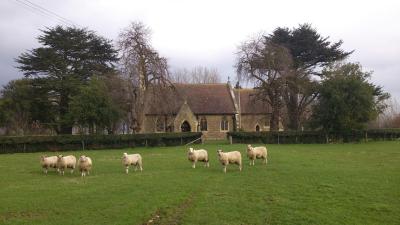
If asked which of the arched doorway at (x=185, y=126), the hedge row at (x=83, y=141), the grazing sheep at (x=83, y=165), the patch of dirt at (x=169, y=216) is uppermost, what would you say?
the arched doorway at (x=185, y=126)

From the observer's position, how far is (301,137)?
181 feet

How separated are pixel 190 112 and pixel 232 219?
54763 millimetres

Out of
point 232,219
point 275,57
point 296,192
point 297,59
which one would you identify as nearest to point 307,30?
point 297,59

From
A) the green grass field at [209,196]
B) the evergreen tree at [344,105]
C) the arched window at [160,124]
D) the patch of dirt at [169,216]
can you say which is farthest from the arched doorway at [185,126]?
the patch of dirt at [169,216]

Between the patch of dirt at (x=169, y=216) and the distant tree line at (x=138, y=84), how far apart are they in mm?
40239

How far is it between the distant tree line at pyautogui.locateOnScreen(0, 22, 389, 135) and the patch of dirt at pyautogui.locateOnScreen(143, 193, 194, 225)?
40.2 meters

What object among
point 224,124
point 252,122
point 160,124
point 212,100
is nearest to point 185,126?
point 160,124

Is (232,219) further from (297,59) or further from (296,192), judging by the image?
(297,59)

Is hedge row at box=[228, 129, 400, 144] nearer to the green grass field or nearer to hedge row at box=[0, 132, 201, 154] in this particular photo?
hedge row at box=[0, 132, 201, 154]

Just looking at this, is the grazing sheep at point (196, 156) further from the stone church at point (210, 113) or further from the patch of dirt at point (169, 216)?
the stone church at point (210, 113)

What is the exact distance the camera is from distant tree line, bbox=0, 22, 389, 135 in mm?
54656

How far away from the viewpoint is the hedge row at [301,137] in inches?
2164

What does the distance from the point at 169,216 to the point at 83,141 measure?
128 feet

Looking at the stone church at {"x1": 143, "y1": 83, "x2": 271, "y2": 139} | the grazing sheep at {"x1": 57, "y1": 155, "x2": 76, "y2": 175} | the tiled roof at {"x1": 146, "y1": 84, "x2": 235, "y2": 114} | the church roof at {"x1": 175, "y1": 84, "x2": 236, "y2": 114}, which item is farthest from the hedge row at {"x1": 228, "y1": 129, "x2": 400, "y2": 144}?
the grazing sheep at {"x1": 57, "y1": 155, "x2": 76, "y2": 175}
